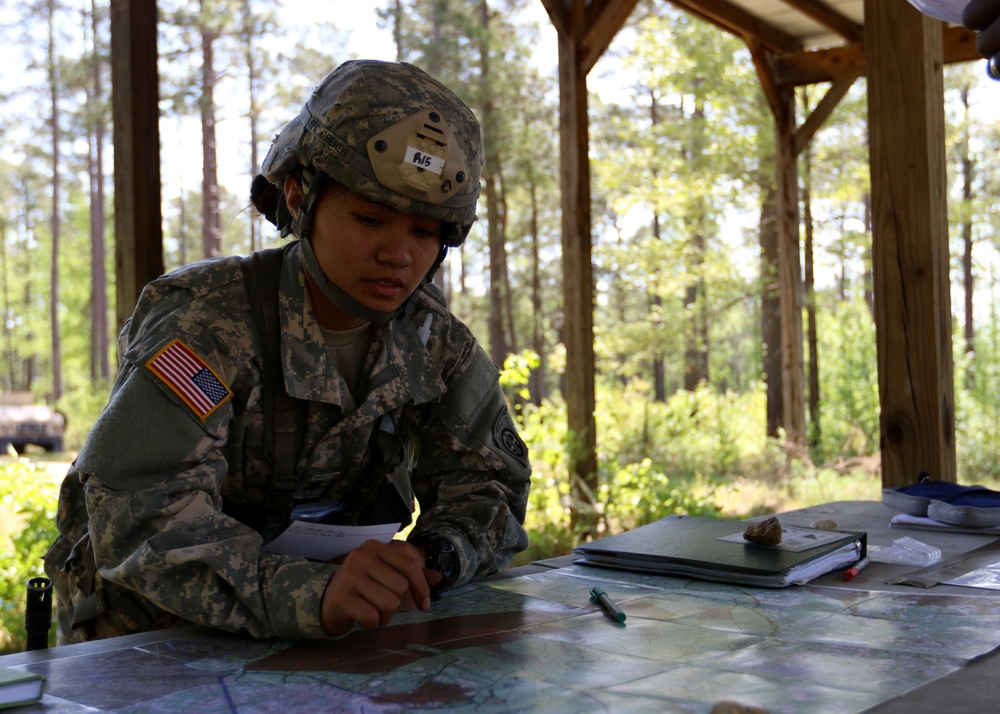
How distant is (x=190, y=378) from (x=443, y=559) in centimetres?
54

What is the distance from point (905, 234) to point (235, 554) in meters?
2.25

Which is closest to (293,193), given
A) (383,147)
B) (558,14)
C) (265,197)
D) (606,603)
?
(265,197)

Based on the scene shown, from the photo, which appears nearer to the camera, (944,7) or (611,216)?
(944,7)

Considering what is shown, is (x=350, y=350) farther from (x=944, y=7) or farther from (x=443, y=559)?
(x=944, y=7)

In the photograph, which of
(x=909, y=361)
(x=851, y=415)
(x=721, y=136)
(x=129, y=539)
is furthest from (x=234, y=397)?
(x=721, y=136)

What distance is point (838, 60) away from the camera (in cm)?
805

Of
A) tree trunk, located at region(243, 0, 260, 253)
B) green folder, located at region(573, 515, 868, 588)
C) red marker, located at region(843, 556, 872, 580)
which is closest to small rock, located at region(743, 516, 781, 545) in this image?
green folder, located at region(573, 515, 868, 588)

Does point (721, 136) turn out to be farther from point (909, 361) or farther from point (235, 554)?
point (235, 554)

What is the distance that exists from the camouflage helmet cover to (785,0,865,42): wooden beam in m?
6.09

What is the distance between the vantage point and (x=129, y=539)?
5.03ft

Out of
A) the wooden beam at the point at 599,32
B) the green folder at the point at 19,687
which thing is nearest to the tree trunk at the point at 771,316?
the wooden beam at the point at 599,32

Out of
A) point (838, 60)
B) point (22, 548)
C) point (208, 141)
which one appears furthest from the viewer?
point (208, 141)

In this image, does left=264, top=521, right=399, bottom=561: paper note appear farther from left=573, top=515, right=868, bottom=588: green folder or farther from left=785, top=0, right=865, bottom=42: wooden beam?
left=785, top=0, right=865, bottom=42: wooden beam

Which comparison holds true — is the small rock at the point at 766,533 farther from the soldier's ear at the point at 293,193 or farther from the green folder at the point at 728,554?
the soldier's ear at the point at 293,193
